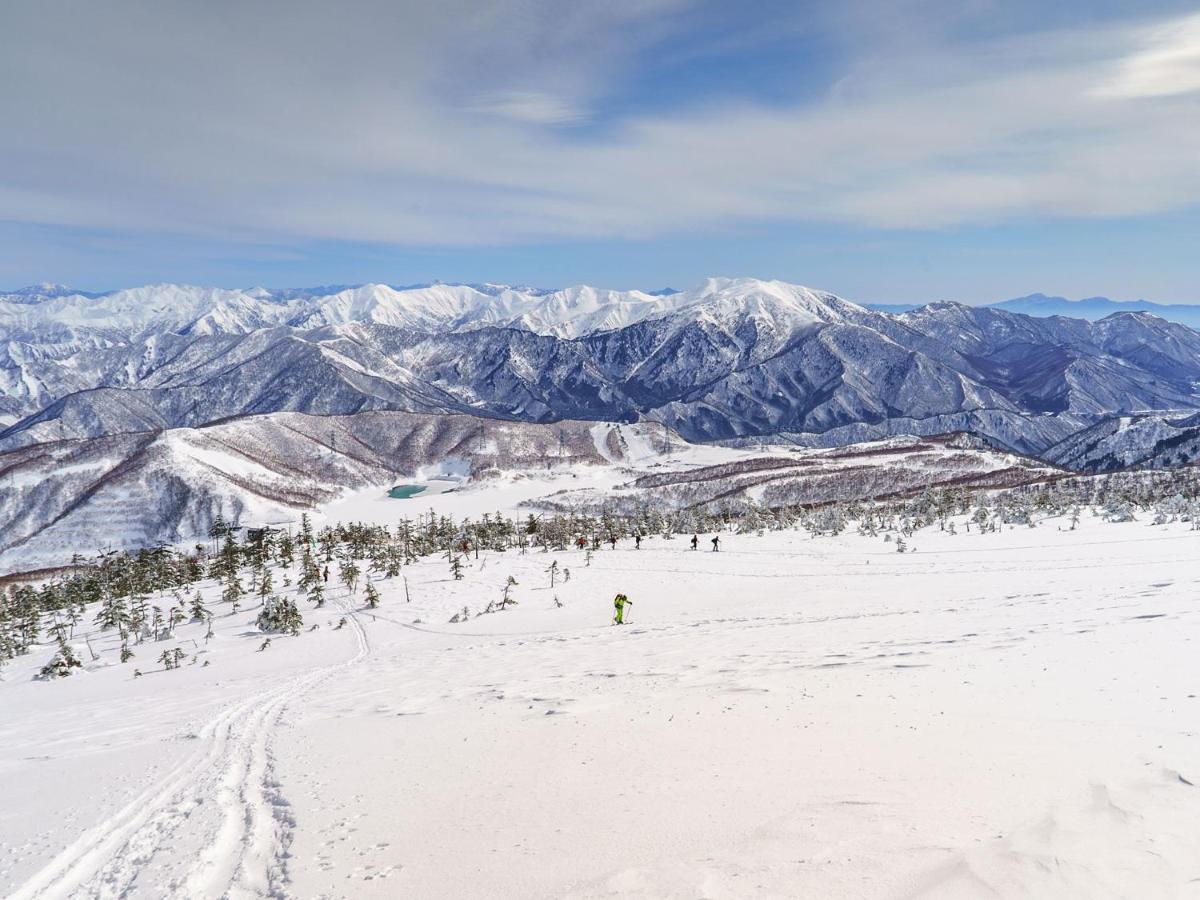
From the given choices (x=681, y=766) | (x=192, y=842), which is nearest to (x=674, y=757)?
(x=681, y=766)

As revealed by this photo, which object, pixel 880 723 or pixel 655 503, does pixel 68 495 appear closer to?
pixel 655 503

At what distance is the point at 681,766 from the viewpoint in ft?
32.7

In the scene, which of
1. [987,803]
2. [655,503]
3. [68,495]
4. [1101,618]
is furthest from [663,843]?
[68,495]

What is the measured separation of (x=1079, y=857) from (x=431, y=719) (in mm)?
12638

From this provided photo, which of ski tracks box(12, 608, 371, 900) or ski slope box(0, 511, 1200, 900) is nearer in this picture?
ski slope box(0, 511, 1200, 900)

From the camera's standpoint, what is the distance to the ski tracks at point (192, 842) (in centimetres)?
848

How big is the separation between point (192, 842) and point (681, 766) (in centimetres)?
753

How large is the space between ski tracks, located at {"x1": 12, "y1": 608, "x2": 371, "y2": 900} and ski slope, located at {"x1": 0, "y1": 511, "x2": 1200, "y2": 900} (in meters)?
0.05

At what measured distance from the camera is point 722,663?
17000 mm

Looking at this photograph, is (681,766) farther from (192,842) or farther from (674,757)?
(192,842)

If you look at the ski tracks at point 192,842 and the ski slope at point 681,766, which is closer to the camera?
the ski slope at point 681,766

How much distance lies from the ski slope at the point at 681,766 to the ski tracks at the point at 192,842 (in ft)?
0.17

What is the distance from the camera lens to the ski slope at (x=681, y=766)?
6754 mm

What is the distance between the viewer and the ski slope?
6.75 m
